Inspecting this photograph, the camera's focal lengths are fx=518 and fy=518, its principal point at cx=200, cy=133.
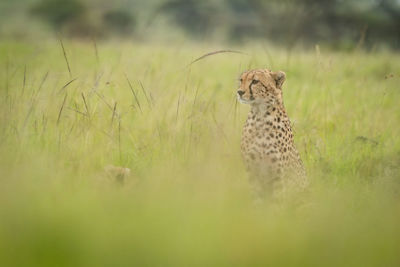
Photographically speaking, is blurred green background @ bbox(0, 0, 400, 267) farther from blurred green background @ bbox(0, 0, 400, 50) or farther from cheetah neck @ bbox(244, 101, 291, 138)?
blurred green background @ bbox(0, 0, 400, 50)

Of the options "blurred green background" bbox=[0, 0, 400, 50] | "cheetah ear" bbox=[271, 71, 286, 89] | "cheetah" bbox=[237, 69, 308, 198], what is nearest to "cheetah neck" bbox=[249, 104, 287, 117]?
"cheetah" bbox=[237, 69, 308, 198]

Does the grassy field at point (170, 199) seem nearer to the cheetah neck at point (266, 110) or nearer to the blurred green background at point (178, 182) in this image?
the blurred green background at point (178, 182)

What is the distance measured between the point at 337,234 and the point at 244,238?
1.19 feet

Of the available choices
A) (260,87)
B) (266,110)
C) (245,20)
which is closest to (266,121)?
(266,110)

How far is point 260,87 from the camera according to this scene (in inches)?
132

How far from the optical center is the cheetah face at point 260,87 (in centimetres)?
330

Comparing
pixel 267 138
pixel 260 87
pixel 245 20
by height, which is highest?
pixel 245 20

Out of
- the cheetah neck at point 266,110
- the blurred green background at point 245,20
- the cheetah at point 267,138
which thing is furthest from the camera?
the blurred green background at point 245,20

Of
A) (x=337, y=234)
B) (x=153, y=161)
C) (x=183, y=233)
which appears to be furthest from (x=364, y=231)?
(x=153, y=161)

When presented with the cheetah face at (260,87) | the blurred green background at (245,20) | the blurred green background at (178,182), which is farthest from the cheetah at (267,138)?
the blurred green background at (245,20)

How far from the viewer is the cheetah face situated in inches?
130

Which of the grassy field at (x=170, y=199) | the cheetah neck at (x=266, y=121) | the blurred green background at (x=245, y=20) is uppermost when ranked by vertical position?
the blurred green background at (x=245, y=20)

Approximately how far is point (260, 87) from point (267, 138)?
33 centimetres

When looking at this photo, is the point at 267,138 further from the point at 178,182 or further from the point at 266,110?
the point at 178,182
